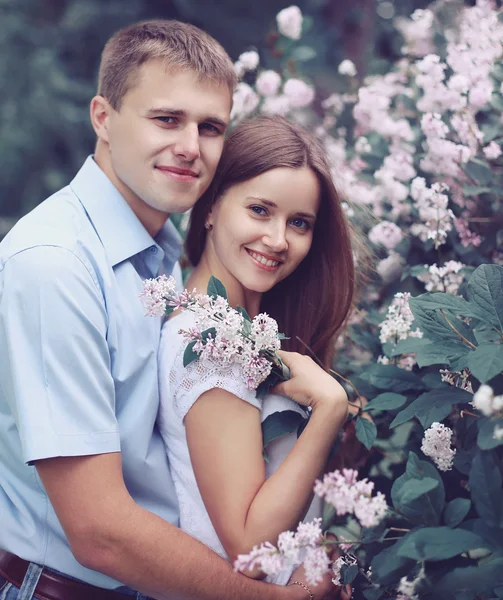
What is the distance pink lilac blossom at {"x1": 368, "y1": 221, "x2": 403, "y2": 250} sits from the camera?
2.38 m

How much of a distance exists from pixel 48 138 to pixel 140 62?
18.4 feet

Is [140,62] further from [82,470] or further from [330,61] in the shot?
[330,61]

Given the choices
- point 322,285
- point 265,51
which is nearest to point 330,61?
point 265,51

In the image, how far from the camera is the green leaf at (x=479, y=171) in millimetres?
2252

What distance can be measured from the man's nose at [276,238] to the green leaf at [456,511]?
0.86 m

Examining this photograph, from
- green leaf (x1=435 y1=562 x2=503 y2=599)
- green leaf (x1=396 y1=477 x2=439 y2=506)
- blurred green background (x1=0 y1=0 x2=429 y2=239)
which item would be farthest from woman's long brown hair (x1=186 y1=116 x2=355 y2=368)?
blurred green background (x1=0 y1=0 x2=429 y2=239)

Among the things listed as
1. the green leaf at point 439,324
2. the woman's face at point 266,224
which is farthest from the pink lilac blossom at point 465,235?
the green leaf at point 439,324

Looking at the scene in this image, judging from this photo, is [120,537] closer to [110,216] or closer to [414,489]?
[414,489]

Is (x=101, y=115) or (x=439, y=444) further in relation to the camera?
(x=101, y=115)

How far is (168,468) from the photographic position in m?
1.87

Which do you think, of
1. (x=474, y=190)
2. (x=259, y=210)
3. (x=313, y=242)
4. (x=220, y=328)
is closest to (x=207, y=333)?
(x=220, y=328)

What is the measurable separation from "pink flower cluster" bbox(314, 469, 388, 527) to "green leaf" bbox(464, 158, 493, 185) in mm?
1342

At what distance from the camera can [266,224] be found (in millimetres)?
1939

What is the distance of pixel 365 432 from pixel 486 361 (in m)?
0.42
